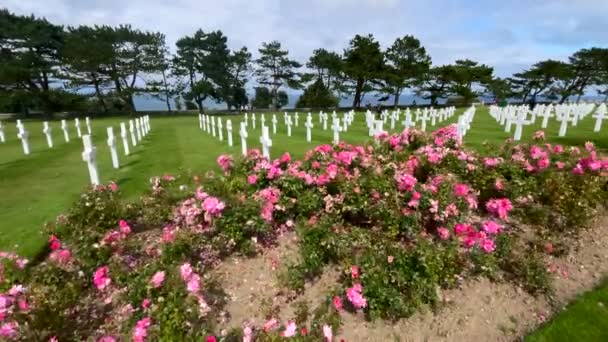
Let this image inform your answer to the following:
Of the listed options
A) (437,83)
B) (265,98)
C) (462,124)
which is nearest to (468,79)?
(437,83)

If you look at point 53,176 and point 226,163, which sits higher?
point 226,163

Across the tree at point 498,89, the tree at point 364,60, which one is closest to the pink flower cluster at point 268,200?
the tree at point 364,60

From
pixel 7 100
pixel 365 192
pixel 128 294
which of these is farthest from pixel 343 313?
pixel 7 100

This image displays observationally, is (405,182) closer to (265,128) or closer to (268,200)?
(268,200)

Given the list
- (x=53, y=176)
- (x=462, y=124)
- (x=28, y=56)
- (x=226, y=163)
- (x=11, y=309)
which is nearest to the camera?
(x=11, y=309)

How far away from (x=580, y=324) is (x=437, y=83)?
54446 millimetres

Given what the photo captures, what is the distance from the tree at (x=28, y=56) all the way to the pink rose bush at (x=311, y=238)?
1704 inches

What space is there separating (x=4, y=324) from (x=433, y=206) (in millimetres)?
4008

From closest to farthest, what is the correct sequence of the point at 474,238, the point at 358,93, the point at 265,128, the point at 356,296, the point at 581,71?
the point at 356,296 < the point at 474,238 < the point at 265,128 < the point at 358,93 < the point at 581,71

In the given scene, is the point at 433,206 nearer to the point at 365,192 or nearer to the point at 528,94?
the point at 365,192

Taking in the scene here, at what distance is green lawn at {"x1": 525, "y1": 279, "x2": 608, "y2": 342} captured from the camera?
262 centimetres

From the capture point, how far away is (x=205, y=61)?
4797 cm

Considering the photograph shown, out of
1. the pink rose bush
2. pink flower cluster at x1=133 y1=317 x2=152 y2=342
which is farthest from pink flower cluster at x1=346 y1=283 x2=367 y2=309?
pink flower cluster at x1=133 y1=317 x2=152 y2=342

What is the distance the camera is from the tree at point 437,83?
1924 inches
